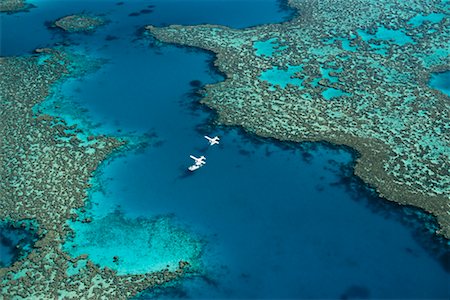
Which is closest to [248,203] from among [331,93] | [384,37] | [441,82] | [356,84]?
[331,93]

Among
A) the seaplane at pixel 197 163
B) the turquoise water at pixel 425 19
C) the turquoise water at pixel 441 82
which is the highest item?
the turquoise water at pixel 425 19

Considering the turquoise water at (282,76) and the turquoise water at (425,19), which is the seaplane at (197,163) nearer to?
the turquoise water at (282,76)

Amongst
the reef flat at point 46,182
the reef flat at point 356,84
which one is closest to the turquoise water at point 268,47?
the reef flat at point 356,84

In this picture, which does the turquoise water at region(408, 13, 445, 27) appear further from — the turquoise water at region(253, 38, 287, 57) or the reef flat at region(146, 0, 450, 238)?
the turquoise water at region(253, 38, 287, 57)

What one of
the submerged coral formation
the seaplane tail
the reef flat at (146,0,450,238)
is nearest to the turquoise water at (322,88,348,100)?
the reef flat at (146,0,450,238)

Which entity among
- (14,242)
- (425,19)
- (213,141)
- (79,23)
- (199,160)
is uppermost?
(425,19)

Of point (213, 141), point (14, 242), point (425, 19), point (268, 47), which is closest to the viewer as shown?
point (14, 242)

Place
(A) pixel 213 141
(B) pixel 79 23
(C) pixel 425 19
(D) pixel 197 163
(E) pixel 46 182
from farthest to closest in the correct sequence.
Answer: (B) pixel 79 23, (C) pixel 425 19, (A) pixel 213 141, (D) pixel 197 163, (E) pixel 46 182

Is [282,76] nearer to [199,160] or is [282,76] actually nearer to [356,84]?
Result: [356,84]
